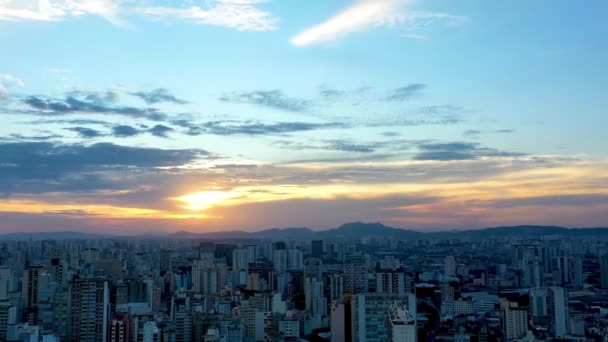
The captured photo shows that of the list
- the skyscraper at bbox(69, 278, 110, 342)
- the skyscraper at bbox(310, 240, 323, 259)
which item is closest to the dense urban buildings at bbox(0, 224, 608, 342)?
the skyscraper at bbox(69, 278, 110, 342)

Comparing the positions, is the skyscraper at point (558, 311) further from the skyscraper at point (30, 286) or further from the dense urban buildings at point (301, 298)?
the skyscraper at point (30, 286)

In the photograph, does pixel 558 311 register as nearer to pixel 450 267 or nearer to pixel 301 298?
pixel 301 298

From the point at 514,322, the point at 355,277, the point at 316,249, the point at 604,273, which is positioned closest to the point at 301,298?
the point at 355,277

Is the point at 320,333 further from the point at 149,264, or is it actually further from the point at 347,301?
the point at 149,264

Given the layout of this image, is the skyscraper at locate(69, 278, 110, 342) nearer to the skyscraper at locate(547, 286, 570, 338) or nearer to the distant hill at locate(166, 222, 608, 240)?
the skyscraper at locate(547, 286, 570, 338)

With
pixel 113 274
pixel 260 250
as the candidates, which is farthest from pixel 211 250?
pixel 113 274
